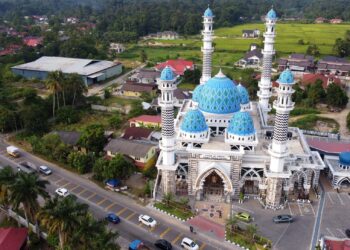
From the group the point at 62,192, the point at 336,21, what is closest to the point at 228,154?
the point at 62,192

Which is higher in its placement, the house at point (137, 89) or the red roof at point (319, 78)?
the red roof at point (319, 78)

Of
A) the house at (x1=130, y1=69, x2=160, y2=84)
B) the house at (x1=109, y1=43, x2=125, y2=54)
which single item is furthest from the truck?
the house at (x1=109, y1=43, x2=125, y2=54)

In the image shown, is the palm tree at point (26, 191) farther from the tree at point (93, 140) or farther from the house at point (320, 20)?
the house at point (320, 20)

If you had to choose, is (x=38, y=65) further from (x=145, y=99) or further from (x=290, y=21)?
(x=290, y=21)

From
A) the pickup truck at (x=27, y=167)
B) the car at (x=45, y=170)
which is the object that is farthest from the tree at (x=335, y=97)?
the pickup truck at (x=27, y=167)

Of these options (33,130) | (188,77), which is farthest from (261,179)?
(188,77)

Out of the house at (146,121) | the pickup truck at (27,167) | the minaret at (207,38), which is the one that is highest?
the minaret at (207,38)
